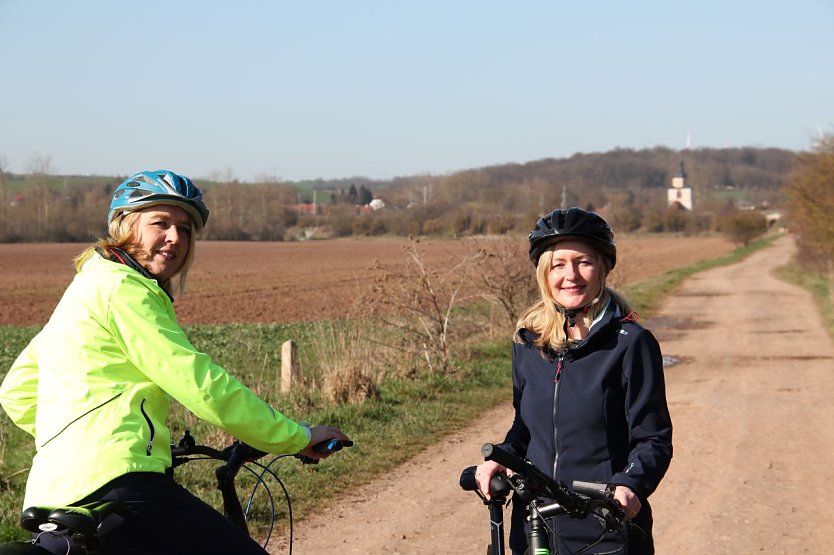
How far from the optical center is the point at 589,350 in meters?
3.32

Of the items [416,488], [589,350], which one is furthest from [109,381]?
[416,488]

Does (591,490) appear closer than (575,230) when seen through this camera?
Yes

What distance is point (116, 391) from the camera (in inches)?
109

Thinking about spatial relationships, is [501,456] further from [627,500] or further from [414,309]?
[414,309]

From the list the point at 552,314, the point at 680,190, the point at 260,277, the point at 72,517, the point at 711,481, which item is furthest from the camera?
the point at 680,190

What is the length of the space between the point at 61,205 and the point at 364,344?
285ft

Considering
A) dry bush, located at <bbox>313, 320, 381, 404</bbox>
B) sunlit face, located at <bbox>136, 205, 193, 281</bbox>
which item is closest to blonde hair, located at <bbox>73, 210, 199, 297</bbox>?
sunlit face, located at <bbox>136, 205, 193, 281</bbox>

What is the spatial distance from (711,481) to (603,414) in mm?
5439

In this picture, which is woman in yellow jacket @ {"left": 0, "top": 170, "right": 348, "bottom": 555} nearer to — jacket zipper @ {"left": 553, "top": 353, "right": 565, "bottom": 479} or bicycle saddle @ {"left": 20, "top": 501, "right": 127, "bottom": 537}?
bicycle saddle @ {"left": 20, "top": 501, "right": 127, "bottom": 537}

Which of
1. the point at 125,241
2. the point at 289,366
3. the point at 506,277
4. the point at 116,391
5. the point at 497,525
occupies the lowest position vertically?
the point at 289,366

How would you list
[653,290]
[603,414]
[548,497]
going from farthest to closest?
[653,290]
[603,414]
[548,497]

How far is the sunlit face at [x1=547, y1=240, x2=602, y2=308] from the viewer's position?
11.3 feet

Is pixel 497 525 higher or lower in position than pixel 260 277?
higher

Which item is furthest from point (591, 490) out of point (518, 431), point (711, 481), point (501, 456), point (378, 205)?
point (378, 205)
